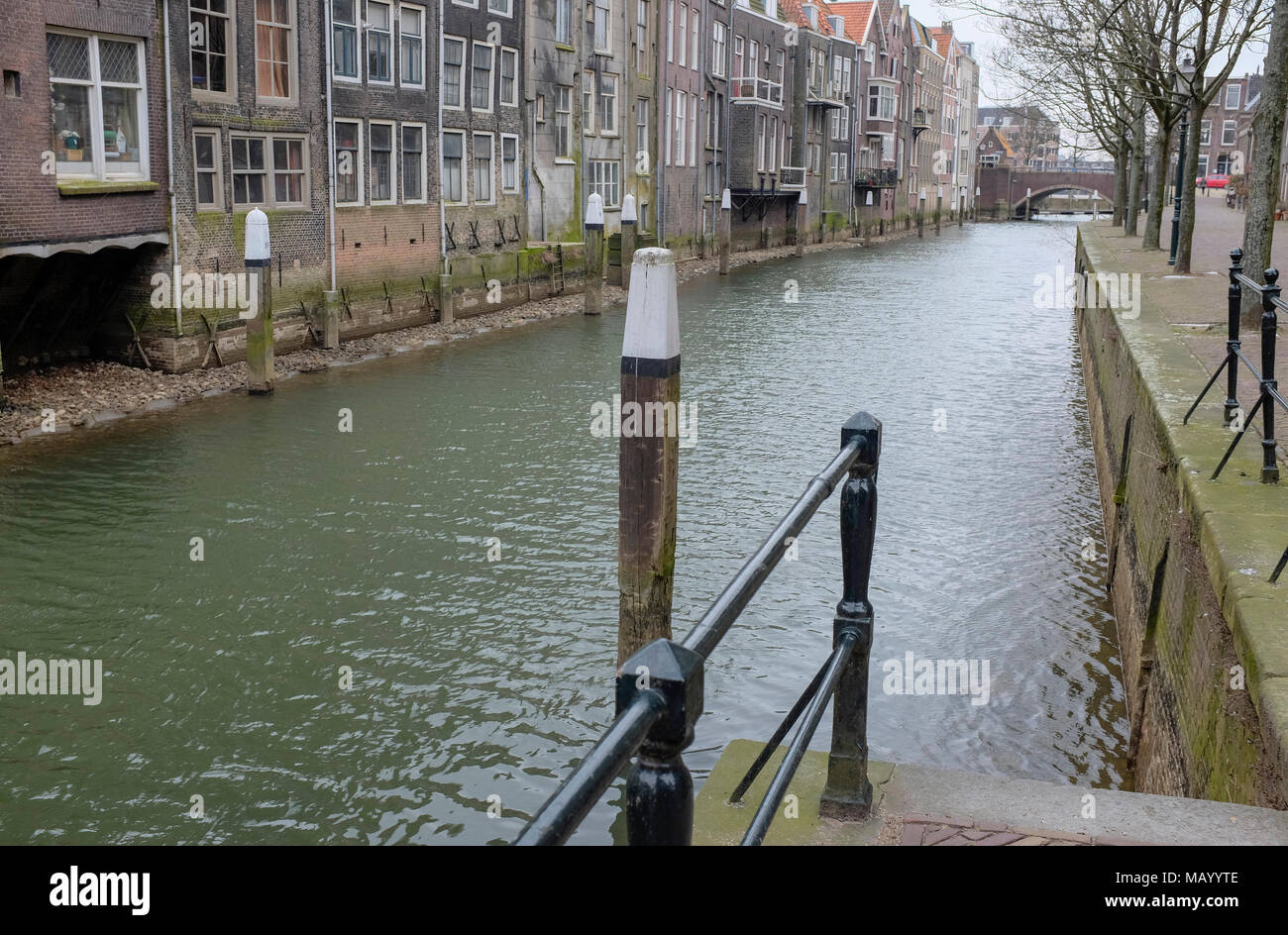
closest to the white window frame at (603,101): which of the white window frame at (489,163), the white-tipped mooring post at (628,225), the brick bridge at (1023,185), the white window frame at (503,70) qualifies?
the white-tipped mooring post at (628,225)

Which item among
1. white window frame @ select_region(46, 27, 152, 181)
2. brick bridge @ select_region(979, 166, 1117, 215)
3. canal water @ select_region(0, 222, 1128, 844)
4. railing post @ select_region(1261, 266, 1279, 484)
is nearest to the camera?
railing post @ select_region(1261, 266, 1279, 484)

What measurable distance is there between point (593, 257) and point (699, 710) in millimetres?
25294

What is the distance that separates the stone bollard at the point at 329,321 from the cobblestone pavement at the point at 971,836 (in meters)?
18.5

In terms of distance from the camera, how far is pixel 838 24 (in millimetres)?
62094

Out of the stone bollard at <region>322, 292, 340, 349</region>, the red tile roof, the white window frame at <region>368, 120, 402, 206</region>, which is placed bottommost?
the stone bollard at <region>322, 292, 340, 349</region>

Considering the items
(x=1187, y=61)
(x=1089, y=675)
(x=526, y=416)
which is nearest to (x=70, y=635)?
(x=1089, y=675)

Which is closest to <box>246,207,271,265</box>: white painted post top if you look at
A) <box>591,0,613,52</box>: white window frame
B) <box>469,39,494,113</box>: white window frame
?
<box>469,39,494,113</box>: white window frame

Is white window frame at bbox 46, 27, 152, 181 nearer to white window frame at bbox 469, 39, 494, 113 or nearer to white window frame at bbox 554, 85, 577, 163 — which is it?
white window frame at bbox 469, 39, 494, 113

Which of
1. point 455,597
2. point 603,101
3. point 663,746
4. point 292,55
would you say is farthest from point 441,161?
point 663,746

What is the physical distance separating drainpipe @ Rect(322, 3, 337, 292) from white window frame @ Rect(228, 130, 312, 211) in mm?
513

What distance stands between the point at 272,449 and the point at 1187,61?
17325 mm

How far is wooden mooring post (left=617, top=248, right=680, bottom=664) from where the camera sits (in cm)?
650

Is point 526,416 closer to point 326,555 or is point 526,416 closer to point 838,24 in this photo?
point 326,555

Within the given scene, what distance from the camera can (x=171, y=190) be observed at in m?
17.8
